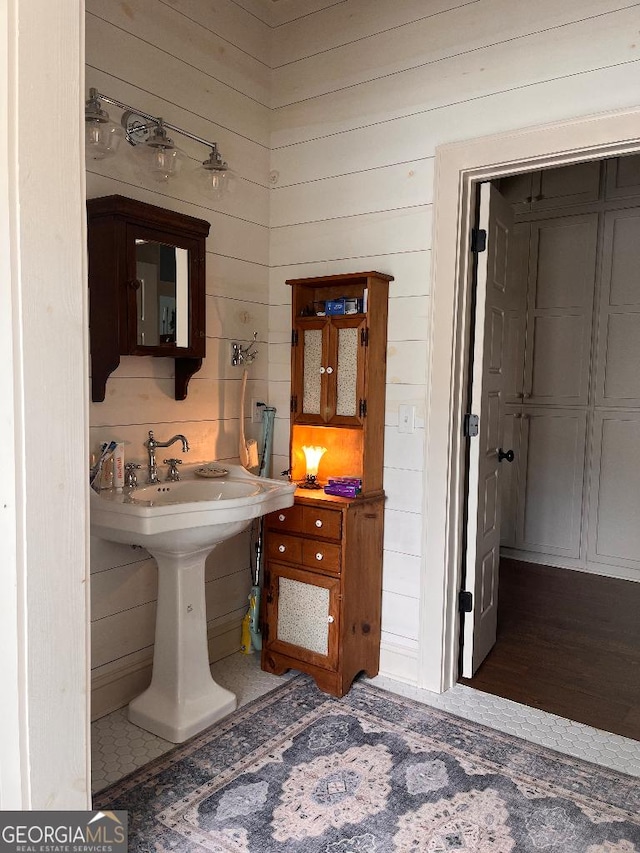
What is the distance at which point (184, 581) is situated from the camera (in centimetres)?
236

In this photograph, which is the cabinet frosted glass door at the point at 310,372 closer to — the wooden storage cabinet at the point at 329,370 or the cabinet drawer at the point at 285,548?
the wooden storage cabinet at the point at 329,370

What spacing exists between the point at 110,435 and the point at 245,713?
1174 mm

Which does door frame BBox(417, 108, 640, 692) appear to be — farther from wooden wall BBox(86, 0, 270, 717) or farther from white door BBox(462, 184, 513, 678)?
wooden wall BBox(86, 0, 270, 717)

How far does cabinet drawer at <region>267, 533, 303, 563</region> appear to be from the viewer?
8.85 feet

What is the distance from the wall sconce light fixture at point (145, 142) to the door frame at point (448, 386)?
35.0 inches

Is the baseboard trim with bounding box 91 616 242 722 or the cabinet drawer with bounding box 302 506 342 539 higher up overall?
the cabinet drawer with bounding box 302 506 342 539

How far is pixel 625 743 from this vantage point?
2361 millimetres

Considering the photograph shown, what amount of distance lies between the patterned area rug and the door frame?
372mm

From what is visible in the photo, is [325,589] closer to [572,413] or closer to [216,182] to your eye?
[216,182]

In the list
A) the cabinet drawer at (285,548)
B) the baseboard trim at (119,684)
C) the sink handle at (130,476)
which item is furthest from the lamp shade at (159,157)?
the baseboard trim at (119,684)

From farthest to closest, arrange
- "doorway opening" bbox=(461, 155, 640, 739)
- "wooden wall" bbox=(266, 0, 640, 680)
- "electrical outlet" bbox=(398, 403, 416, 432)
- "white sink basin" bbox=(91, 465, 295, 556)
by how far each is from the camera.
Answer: "doorway opening" bbox=(461, 155, 640, 739) < "electrical outlet" bbox=(398, 403, 416, 432) < "wooden wall" bbox=(266, 0, 640, 680) < "white sink basin" bbox=(91, 465, 295, 556)

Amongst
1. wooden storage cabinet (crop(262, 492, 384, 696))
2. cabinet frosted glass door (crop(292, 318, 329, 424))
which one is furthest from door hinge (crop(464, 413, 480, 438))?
cabinet frosted glass door (crop(292, 318, 329, 424))

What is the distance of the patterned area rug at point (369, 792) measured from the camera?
1.82 m

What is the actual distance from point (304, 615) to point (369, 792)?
31.3 inches
